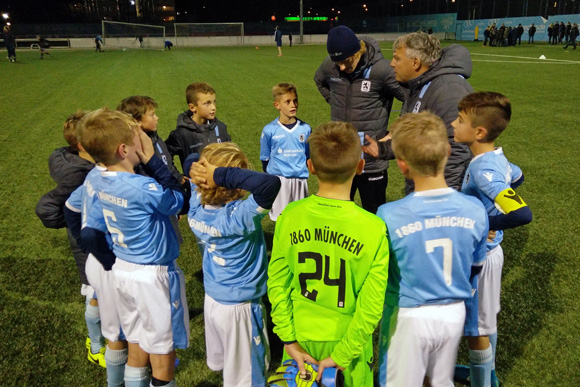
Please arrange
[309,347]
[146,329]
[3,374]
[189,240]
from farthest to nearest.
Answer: [189,240]
[3,374]
[146,329]
[309,347]

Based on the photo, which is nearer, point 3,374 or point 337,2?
point 3,374

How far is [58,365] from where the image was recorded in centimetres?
345

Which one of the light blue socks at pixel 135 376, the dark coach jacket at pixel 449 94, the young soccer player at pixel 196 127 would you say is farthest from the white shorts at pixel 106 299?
the dark coach jacket at pixel 449 94

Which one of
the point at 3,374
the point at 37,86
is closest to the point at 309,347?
the point at 3,374

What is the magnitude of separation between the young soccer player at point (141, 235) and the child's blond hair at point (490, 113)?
198 centimetres

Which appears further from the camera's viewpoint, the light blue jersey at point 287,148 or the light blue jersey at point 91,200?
the light blue jersey at point 287,148

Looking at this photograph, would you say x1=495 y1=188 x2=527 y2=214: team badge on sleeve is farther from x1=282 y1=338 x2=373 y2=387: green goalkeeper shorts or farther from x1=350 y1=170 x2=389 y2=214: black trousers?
x1=350 y1=170 x2=389 y2=214: black trousers

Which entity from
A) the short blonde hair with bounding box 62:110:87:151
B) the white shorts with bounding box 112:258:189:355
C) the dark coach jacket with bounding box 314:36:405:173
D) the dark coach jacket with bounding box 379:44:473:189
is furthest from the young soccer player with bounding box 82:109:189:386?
the dark coach jacket with bounding box 314:36:405:173

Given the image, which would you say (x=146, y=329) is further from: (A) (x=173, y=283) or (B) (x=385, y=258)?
(B) (x=385, y=258)

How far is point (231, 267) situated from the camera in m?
2.67

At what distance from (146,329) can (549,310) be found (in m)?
3.57

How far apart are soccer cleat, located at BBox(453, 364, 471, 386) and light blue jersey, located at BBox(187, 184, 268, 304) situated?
1.70 meters

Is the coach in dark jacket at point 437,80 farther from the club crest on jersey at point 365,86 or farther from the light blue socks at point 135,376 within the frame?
the light blue socks at point 135,376

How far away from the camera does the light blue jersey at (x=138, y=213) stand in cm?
254
